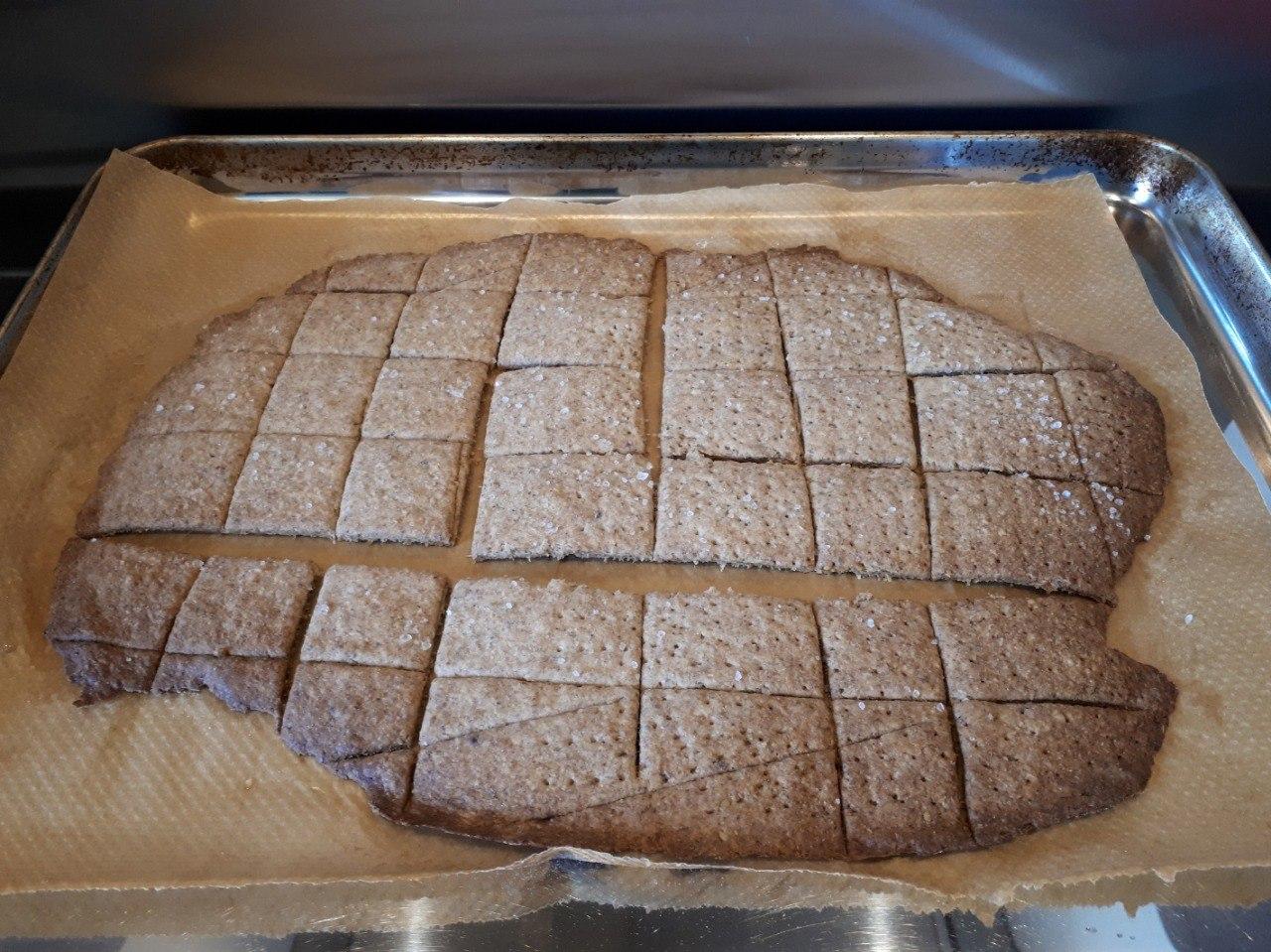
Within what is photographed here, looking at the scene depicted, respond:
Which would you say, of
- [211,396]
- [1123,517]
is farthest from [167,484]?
[1123,517]

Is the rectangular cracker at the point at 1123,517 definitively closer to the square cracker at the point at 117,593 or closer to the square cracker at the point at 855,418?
the square cracker at the point at 855,418

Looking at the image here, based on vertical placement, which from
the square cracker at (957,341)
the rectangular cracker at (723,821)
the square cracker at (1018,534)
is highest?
the square cracker at (957,341)

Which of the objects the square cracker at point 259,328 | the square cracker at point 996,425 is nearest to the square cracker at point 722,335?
the square cracker at point 996,425

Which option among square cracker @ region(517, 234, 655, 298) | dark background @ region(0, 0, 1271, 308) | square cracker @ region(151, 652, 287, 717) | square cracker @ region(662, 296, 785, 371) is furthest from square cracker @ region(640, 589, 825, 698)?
dark background @ region(0, 0, 1271, 308)

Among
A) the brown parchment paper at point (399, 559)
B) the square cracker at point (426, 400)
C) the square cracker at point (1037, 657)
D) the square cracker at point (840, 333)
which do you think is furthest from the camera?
the square cracker at point (840, 333)

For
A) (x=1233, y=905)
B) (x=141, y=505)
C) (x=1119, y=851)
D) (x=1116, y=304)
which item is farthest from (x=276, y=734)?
(x=1116, y=304)
